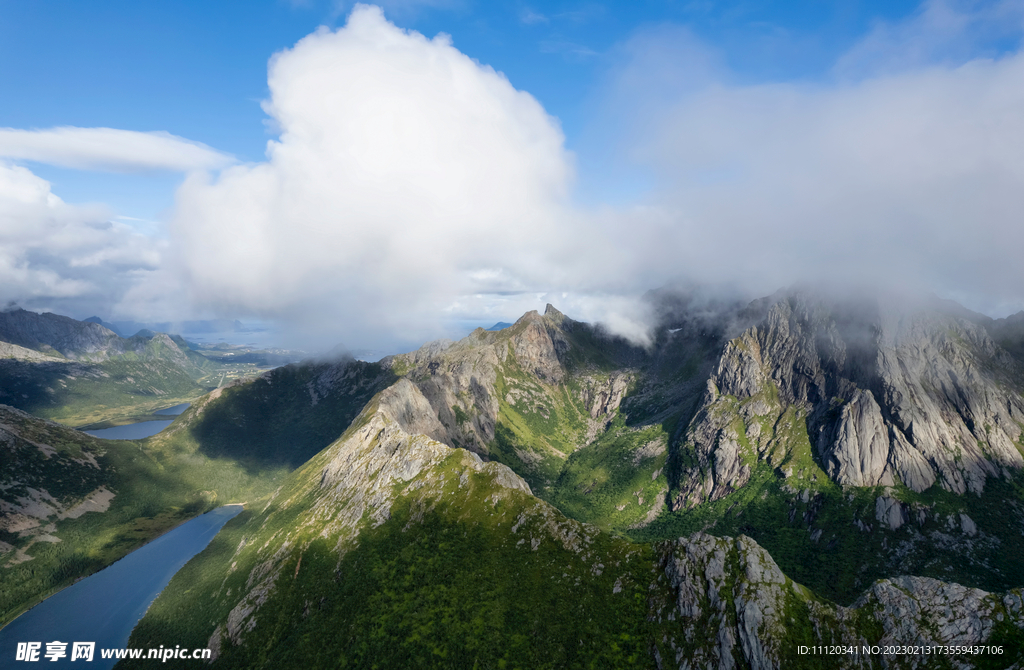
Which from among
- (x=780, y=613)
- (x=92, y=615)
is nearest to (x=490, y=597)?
(x=780, y=613)

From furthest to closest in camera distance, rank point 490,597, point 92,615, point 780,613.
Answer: point 92,615, point 490,597, point 780,613

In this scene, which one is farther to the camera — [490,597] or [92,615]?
[92,615]

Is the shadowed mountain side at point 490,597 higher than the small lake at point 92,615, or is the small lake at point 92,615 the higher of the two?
the shadowed mountain side at point 490,597

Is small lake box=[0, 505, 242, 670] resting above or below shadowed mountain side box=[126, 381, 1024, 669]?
below

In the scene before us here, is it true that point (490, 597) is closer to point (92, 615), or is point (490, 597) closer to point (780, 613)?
point (780, 613)

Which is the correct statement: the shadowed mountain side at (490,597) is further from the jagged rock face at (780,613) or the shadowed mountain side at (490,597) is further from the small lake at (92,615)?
the small lake at (92,615)

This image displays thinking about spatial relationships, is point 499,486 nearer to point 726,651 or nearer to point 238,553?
point 726,651

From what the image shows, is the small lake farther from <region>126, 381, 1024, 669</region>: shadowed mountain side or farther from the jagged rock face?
the jagged rock face

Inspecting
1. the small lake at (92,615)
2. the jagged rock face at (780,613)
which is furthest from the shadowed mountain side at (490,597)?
the small lake at (92,615)

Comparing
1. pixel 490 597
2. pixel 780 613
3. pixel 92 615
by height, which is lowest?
pixel 92 615

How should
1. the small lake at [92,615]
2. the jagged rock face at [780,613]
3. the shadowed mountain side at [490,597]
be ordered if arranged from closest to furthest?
the jagged rock face at [780,613]
the shadowed mountain side at [490,597]
the small lake at [92,615]

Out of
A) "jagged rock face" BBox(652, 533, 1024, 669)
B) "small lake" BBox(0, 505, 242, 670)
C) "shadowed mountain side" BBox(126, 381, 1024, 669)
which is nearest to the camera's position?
"jagged rock face" BBox(652, 533, 1024, 669)

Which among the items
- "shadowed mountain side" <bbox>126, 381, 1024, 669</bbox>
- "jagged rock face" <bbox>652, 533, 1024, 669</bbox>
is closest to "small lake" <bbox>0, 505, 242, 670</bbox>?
"shadowed mountain side" <bbox>126, 381, 1024, 669</bbox>
